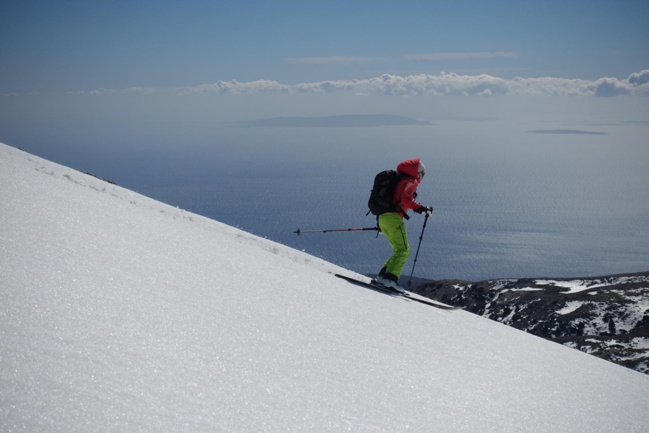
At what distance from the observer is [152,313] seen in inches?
183

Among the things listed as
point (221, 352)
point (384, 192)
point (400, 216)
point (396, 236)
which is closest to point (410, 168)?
point (384, 192)

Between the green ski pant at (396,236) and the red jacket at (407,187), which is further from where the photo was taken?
the green ski pant at (396,236)

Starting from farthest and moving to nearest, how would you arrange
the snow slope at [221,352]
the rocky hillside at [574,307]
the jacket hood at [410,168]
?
the rocky hillside at [574,307], the jacket hood at [410,168], the snow slope at [221,352]

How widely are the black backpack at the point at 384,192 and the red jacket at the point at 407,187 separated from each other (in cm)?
10

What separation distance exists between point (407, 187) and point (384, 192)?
51 cm

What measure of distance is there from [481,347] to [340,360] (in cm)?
290

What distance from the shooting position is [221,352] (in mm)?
4383

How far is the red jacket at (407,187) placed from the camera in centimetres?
1112

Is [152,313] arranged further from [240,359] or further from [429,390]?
[429,390]

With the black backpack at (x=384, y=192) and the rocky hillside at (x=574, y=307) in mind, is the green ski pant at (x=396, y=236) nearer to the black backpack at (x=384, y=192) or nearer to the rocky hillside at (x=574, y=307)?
the black backpack at (x=384, y=192)

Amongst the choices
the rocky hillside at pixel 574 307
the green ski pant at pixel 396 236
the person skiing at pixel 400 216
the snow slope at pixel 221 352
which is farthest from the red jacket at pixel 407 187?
the rocky hillside at pixel 574 307

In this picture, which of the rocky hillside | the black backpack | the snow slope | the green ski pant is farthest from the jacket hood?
the rocky hillside

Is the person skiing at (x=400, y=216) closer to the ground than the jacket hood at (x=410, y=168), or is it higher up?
closer to the ground

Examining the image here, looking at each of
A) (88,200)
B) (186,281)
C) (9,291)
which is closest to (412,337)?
(186,281)
